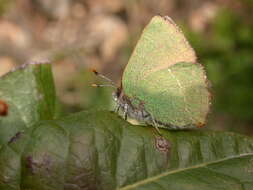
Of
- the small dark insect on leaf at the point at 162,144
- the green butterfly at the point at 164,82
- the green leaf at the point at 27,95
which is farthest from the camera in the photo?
the green butterfly at the point at 164,82

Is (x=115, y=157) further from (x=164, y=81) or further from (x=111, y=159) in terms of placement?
(x=164, y=81)

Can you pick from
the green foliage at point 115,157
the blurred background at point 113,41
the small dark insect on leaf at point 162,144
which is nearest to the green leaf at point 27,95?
the green foliage at point 115,157

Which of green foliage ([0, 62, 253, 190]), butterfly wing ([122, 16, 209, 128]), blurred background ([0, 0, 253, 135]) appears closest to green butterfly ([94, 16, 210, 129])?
butterfly wing ([122, 16, 209, 128])

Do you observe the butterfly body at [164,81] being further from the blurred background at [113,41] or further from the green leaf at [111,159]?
the blurred background at [113,41]

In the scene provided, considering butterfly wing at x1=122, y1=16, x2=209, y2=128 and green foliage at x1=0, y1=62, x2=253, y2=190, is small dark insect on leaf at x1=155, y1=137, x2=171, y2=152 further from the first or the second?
butterfly wing at x1=122, y1=16, x2=209, y2=128

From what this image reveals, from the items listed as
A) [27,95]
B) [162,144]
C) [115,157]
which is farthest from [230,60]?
[115,157]
